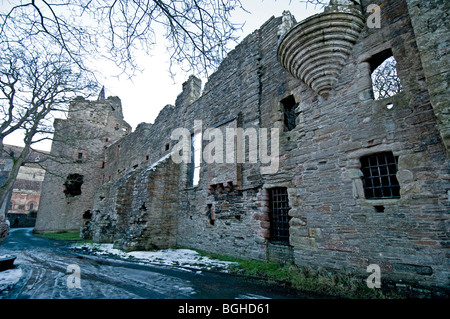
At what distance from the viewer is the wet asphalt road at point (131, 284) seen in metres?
3.78

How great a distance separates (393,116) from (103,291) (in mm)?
6362

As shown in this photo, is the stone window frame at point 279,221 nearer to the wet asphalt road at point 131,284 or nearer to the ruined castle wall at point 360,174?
the ruined castle wall at point 360,174

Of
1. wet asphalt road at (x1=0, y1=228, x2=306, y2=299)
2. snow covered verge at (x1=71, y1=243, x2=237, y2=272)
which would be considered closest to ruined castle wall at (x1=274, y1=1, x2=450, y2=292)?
wet asphalt road at (x1=0, y1=228, x2=306, y2=299)

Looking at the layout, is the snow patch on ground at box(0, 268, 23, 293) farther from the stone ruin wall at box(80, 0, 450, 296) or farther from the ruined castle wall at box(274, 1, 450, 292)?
the ruined castle wall at box(274, 1, 450, 292)

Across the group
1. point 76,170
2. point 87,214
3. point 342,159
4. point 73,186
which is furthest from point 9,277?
point 73,186

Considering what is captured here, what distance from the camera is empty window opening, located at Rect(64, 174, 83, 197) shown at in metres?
20.2

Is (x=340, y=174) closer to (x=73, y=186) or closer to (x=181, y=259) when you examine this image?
(x=181, y=259)

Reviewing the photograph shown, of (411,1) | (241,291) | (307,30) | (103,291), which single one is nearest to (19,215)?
(103,291)

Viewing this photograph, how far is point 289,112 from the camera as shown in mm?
6773

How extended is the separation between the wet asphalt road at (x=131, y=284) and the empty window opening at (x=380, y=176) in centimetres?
260

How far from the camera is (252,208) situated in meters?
6.80

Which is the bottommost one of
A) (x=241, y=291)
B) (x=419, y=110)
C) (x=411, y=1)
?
(x=241, y=291)

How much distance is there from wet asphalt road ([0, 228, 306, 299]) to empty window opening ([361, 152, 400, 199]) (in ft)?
8.54
